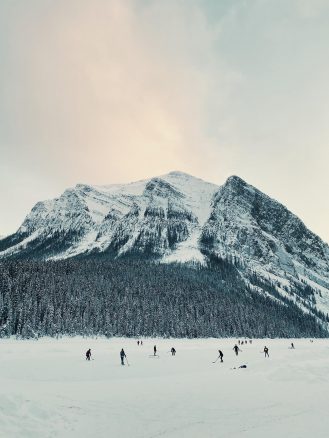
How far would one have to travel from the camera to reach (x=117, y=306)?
130 metres

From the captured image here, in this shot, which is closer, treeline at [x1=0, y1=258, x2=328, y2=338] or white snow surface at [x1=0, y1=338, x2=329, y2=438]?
white snow surface at [x1=0, y1=338, x2=329, y2=438]

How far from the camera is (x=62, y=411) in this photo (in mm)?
20547

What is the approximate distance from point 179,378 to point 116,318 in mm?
88175

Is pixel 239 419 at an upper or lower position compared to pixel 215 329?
lower

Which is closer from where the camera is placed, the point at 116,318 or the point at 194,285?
the point at 116,318

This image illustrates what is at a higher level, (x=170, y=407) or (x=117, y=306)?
(x=117, y=306)

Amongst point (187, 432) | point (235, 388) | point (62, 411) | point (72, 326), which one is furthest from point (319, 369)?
point (72, 326)

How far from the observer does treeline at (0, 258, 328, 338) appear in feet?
336

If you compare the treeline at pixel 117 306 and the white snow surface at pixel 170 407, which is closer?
the white snow surface at pixel 170 407

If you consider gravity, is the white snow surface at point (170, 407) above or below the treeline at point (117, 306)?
below

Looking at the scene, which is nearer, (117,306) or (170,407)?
(170,407)

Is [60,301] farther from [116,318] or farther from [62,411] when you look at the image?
[62,411]

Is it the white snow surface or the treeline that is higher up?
the treeline

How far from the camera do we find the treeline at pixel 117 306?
102438mm
